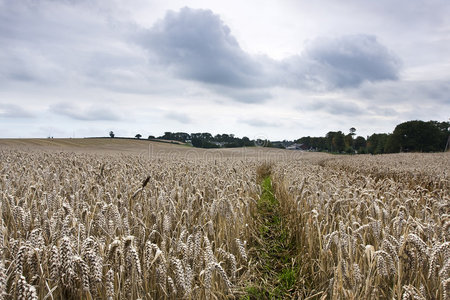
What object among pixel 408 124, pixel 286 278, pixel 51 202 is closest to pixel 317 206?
pixel 286 278

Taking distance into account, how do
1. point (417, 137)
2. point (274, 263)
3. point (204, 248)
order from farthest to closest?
point (417, 137) → point (274, 263) → point (204, 248)

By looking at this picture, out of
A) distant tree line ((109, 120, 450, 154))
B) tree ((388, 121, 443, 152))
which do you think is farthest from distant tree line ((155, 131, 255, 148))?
tree ((388, 121, 443, 152))

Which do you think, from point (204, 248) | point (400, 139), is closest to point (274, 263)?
point (204, 248)

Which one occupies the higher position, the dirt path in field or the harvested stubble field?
the harvested stubble field

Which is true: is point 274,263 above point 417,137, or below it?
below

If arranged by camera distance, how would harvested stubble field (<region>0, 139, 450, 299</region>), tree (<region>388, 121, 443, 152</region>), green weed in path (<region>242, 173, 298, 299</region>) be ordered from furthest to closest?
tree (<region>388, 121, 443, 152</region>)
green weed in path (<region>242, 173, 298, 299</region>)
harvested stubble field (<region>0, 139, 450, 299</region>)

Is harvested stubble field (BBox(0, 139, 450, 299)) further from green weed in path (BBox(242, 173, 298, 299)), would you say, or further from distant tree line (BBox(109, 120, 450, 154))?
distant tree line (BBox(109, 120, 450, 154))

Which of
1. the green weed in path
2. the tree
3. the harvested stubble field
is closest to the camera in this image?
the harvested stubble field

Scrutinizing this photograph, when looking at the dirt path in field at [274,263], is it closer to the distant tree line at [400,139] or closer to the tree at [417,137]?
the distant tree line at [400,139]

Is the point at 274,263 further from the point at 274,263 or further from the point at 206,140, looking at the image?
the point at 206,140

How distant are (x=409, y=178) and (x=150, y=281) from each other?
1299cm

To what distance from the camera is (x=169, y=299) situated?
254 centimetres

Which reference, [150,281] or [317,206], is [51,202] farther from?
[317,206]

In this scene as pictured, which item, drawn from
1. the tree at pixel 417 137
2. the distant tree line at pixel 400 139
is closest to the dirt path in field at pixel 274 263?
the distant tree line at pixel 400 139
